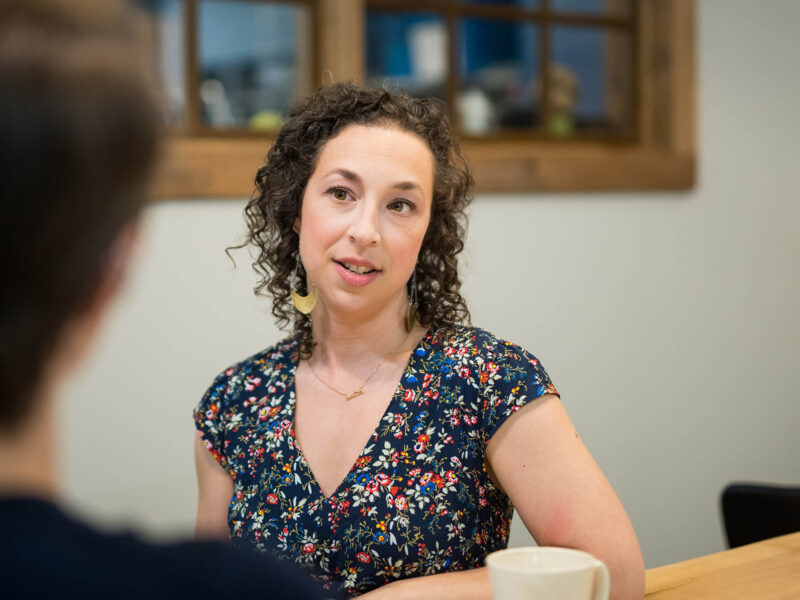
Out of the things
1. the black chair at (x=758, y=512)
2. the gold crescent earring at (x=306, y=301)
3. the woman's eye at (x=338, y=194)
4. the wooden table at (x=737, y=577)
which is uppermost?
the woman's eye at (x=338, y=194)

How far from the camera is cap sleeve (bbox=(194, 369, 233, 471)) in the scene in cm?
167

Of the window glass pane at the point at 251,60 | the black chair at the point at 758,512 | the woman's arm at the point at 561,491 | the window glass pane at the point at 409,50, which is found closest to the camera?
the woman's arm at the point at 561,491

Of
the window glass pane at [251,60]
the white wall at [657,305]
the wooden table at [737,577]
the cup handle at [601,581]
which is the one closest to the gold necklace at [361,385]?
the wooden table at [737,577]

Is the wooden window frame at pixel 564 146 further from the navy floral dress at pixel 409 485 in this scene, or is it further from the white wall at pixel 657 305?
the navy floral dress at pixel 409 485

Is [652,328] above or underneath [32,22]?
underneath

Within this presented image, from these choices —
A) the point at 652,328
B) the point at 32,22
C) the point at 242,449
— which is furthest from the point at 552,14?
the point at 32,22

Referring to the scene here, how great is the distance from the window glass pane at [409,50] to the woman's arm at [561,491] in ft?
5.87

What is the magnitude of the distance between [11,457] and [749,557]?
1297 mm

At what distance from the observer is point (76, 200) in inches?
17.7

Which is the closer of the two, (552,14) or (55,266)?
(55,266)

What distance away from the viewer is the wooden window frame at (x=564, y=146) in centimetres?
257

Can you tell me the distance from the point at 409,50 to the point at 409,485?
193 centimetres

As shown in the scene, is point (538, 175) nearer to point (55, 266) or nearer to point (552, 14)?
point (552, 14)

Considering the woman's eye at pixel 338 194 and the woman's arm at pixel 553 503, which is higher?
the woman's eye at pixel 338 194
